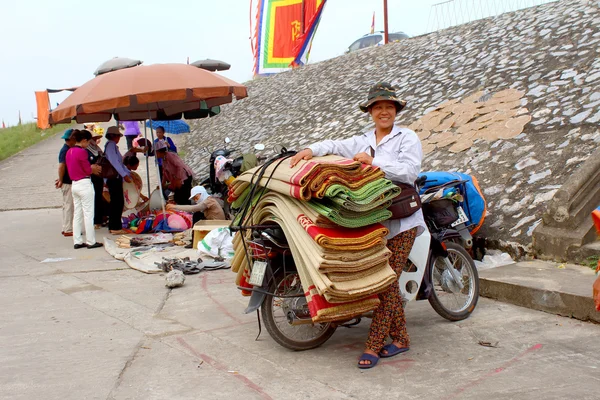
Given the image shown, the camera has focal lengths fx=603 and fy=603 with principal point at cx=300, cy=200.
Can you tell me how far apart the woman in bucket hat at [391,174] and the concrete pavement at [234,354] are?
144mm

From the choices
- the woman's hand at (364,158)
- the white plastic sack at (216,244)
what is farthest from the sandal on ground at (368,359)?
the white plastic sack at (216,244)

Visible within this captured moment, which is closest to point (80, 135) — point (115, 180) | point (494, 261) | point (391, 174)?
point (115, 180)

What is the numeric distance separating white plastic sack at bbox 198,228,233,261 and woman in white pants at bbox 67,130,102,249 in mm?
2005

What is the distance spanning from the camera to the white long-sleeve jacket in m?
4.14

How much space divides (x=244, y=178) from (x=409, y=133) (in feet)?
4.22

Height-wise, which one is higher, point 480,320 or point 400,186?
point 400,186

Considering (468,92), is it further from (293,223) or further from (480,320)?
(293,223)

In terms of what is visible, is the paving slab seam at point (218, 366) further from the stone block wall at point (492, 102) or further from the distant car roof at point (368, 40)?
the distant car roof at point (368, 40)

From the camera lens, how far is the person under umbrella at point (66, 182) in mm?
9359

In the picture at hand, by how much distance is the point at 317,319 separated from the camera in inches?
148

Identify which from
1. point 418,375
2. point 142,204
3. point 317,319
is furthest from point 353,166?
point 142,204

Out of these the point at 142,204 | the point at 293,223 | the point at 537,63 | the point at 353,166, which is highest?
the point at 537,63

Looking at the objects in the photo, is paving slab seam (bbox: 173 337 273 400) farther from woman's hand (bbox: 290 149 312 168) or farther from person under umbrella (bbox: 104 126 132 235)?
person under umbrella (bbox: 104 126 132 235)

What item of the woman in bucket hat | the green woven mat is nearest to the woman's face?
Answer: the woman in bucket hat
